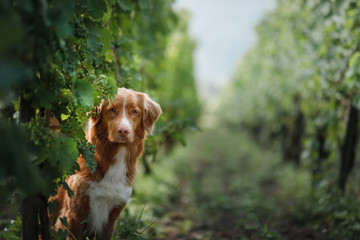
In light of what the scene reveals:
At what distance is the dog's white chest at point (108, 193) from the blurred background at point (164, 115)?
15.9 inches

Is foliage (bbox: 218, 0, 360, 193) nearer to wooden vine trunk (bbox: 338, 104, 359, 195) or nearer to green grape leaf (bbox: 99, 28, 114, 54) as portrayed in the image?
wooden vine trunk (bbox: 338, 104, 359, 195)

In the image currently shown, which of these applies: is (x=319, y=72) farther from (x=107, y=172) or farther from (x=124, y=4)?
(x=107, y=172)

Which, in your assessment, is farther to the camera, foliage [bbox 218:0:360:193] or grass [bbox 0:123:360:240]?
foliage [bbox 218:0:360:193]

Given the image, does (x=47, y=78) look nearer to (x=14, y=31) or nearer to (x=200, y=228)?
(x=14, y=31)

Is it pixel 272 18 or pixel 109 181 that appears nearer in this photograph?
pixel 109 181

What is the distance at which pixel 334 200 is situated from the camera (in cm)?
608

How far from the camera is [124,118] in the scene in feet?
9.94

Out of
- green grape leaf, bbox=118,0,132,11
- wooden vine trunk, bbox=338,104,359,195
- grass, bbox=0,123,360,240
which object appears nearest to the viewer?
A: green grape leaf, bbox=118,0,132,11

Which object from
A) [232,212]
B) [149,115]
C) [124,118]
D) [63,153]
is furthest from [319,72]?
[63,153]

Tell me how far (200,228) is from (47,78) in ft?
16.3

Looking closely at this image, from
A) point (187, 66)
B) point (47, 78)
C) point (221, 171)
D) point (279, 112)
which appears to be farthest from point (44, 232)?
point (187, 66)

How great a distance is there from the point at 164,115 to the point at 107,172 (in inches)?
91.4

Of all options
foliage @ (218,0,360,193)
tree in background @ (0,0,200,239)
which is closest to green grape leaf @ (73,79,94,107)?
tree in background @ (0,0,200,239)

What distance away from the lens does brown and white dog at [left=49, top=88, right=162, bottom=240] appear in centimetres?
304
